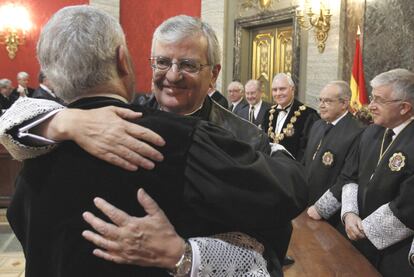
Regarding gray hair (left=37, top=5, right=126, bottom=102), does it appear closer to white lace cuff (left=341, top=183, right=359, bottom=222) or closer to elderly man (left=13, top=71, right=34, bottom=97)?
white lace cuff (left=341, top=183, right=359, bottom=222)

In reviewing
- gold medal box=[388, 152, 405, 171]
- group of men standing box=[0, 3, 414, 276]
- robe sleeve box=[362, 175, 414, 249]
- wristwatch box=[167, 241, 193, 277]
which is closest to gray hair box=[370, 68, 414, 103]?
gold medal box=[388, 152, 405, 171]

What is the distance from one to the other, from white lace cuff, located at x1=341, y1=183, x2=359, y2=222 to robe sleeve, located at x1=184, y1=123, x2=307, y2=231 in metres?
1.98

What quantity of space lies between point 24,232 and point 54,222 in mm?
224

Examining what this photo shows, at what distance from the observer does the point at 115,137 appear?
41.6 inches

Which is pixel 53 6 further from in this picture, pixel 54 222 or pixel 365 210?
pixel 54 222

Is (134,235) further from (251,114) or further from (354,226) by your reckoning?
(251,114)

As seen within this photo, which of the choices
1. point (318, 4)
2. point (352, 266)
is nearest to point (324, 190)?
point (352, 266)

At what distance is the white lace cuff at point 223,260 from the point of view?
1160 mm

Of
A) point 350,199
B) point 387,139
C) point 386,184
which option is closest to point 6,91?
point 350,199

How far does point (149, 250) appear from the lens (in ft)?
3.62

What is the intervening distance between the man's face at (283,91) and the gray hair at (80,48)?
168 inches

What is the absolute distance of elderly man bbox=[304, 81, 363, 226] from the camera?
334 cm

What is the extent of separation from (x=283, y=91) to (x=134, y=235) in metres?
4.38

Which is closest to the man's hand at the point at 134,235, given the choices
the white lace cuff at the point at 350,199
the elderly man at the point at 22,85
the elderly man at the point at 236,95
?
the white lace cuff at the point at 350,199
